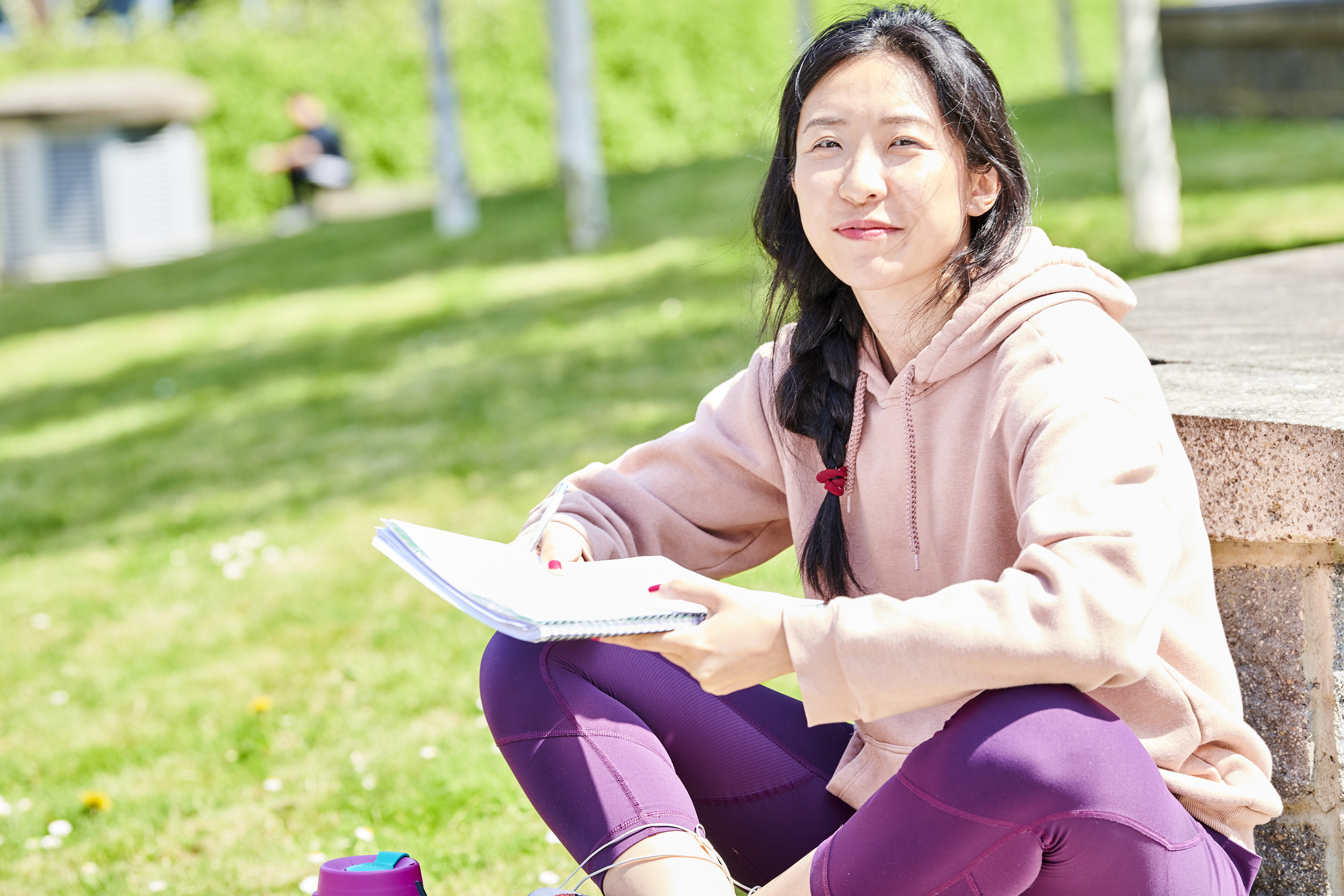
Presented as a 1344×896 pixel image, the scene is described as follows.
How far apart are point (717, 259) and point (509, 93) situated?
34.1ft

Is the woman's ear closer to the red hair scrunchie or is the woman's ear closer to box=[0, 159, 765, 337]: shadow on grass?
the red hair scrunchie

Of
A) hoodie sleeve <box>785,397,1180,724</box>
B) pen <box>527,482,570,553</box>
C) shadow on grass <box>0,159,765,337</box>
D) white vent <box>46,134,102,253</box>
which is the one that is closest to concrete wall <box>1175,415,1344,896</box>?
hoodie sleeve <box>785,397,1180,724</box>

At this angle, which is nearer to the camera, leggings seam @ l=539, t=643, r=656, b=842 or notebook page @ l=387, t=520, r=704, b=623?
notebook page @ l=387, t=520, r=704, b=623

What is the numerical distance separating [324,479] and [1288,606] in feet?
13.6

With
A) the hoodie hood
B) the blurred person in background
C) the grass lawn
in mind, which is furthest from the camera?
the blurred person in background

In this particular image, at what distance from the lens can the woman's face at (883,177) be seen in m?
1.65

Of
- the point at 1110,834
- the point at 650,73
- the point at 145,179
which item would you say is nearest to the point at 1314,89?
the point at 650,73

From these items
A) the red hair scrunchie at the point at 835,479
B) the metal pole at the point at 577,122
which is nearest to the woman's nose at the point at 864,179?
the red hair scrunchie at the point at 835,479

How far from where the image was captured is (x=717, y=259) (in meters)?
7.52

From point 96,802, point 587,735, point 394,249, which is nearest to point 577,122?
point 394,249

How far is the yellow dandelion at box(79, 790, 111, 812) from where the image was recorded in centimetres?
298

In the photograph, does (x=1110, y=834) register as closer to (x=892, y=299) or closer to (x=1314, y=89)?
(x=892, y=299)

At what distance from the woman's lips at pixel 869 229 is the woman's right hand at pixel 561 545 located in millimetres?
557

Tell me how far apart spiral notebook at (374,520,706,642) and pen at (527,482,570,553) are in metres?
0.09
